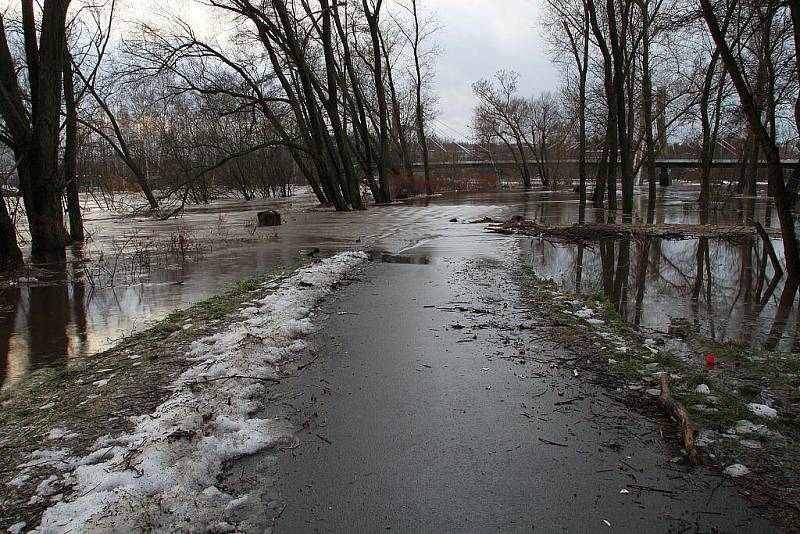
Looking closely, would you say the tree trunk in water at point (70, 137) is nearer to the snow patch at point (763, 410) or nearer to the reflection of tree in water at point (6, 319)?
the reflection of tree in water at point (6, 319)

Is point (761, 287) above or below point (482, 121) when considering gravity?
below

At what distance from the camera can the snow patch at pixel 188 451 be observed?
2.73 metres

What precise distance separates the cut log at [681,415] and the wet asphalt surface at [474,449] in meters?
0.09

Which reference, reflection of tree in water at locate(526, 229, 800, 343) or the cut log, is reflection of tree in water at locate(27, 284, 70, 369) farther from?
reflection of tree in water at locate(526, 229, 800, 343)

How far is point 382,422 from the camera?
394 centimetres

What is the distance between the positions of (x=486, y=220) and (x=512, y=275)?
1159 cm

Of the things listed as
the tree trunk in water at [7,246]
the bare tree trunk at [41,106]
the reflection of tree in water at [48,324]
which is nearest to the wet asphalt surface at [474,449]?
the reflection of tree in water at [48,324]

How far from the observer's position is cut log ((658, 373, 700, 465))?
3352 millimetres

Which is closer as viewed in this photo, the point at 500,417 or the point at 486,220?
the point at 500,417

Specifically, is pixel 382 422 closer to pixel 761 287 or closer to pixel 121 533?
pixel 121 533

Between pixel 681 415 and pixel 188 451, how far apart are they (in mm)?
3176

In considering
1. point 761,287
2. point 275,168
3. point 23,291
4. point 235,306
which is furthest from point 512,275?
point 275,168

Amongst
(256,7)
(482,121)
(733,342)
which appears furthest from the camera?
(482,121)

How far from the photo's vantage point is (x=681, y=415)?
3678 mm
